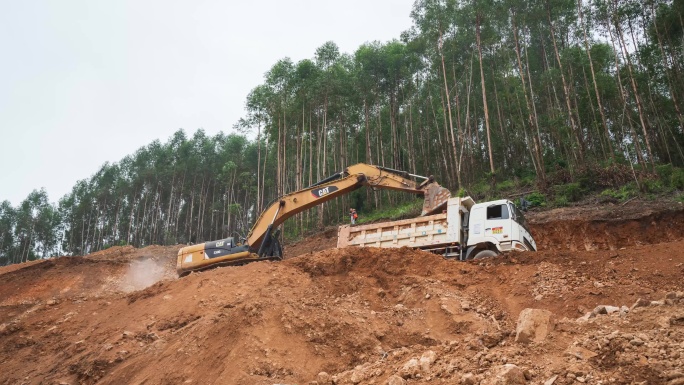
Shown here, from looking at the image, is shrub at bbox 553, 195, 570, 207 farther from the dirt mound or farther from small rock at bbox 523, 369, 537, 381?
small rock at bbox 523, 369, 537, 381

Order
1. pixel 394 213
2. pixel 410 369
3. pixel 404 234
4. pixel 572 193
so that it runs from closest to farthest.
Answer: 1. pixel 410 369
2. pixel 404 234
3. pixel 572 193
4. pixel 394 213

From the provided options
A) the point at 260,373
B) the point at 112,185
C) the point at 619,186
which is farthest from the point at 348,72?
the point at 112,185

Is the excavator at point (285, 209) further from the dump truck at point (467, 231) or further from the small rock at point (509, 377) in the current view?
the small rock at point (509, 377)

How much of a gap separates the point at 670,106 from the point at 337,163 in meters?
19.3

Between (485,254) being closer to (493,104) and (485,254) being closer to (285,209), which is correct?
(285,209)

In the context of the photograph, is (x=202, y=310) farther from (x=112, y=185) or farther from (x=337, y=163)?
(x=112, y=185)

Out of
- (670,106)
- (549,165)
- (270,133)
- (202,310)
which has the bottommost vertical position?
(202,310)

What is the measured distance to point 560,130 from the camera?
69.3 ft

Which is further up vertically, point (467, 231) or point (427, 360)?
point (467, 231)

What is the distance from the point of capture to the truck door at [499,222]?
10484mm

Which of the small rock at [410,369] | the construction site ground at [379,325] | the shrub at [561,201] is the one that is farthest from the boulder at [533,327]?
the shrub at [561,201]

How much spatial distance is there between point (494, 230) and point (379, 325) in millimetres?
4757

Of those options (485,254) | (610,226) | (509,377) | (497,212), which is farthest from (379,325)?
(610,226)

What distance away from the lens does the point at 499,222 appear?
10.6 metres
